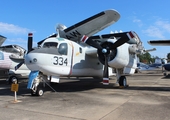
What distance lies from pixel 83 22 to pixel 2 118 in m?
9.26

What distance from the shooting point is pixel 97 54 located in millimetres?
12641

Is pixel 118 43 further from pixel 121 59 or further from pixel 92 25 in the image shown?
pixel 92 25

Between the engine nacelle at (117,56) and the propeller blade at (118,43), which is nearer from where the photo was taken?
the propeller blade at (118,43)

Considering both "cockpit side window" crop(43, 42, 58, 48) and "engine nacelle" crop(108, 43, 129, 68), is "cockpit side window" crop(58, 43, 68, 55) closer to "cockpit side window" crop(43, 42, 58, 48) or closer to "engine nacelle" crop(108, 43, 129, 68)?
"cockpit side window" crop(43, 42, 58, 48)

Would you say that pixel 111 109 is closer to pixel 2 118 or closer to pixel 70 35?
pixel 2 118

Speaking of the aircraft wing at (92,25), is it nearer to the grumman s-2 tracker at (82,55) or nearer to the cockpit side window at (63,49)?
the grumman s-2 tracker at (82,55)

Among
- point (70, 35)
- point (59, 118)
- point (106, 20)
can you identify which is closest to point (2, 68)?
point (70, 35)

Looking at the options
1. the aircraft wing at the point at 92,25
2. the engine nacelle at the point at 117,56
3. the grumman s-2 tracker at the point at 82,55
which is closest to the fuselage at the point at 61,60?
the grumman s-2 tracker at the point at 82,55

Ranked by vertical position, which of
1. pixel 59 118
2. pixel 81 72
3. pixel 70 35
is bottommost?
pixel 59 118

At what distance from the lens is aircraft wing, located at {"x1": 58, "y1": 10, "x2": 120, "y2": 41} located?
12730mm

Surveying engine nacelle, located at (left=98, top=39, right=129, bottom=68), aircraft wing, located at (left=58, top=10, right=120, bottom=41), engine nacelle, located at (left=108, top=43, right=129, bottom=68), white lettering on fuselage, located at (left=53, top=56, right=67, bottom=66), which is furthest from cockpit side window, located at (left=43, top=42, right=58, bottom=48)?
engine nacelle, located at (left=108, top=43, right=129, bottom=68)

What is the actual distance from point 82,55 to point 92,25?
2.54 m

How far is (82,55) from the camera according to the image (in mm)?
12703

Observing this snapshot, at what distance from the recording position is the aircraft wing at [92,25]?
12730mm
